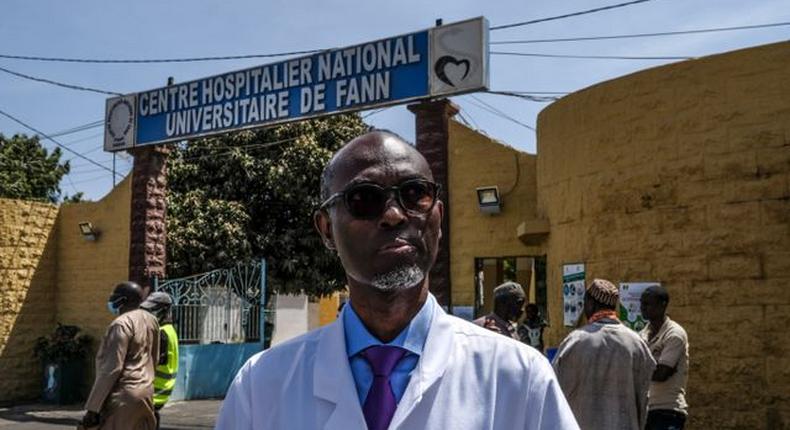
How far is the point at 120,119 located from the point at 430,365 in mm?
12393

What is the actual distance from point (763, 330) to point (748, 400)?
0.61 m

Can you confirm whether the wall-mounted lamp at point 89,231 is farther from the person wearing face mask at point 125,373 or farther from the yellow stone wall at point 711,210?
the yellow stone wall at point 711,210

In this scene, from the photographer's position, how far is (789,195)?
6.93 m

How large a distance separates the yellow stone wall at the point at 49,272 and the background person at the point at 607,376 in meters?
9.76

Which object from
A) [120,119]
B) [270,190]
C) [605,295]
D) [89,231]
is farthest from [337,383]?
[270,190]

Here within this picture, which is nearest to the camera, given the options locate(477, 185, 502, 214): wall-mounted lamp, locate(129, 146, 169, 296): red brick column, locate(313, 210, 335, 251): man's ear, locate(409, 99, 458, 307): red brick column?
locate(313, 210, 335, 251): man's ear

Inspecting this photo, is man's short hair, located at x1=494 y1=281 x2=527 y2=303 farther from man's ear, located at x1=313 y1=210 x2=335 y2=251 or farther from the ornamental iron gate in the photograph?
the ornamental iron gate

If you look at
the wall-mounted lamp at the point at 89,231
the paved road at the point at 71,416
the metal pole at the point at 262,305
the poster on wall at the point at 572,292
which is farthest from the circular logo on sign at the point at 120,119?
the poster on wall at the point at 572,292

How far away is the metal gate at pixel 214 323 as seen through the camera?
42.2 feet

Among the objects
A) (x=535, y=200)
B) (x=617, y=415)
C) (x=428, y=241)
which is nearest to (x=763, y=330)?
(x=617, y=415)

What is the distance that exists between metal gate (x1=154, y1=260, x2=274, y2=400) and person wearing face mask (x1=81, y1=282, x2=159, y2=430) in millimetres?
6666

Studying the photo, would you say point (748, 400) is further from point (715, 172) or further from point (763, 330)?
point (715, 172)

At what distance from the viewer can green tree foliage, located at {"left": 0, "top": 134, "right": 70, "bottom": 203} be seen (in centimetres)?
2825

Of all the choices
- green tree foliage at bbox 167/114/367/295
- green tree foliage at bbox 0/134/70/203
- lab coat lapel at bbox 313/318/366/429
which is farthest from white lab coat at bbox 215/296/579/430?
green tree foliage at bbox 0/134/70/203
